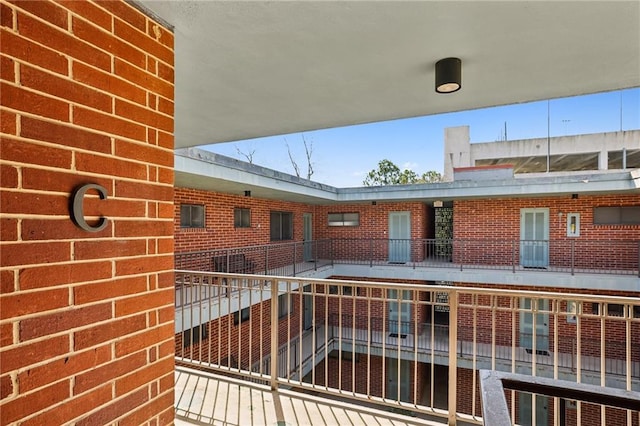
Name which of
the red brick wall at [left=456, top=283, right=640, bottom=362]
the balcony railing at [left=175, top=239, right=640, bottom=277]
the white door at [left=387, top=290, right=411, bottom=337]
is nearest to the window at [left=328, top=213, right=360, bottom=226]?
the balcony railing at [left=175, top=239, right=640, bottom=277]

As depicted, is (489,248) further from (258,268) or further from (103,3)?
(103,3)

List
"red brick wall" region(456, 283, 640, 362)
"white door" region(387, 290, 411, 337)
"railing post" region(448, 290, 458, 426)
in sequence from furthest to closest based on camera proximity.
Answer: "white door" region(387, 290, 411, 337)
"red brick wall" region(456, 283, 640, 362)
"railing post" region(448, 290, 458, 426)

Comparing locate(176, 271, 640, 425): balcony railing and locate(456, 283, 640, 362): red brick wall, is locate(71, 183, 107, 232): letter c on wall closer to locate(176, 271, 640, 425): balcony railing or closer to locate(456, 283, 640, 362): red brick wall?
locate(176, 271, 640, 425): balcony railing

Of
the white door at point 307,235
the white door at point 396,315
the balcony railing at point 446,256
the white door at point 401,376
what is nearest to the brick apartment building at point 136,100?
the balcony railing at point 446,256

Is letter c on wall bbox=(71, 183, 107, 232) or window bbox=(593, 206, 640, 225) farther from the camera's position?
window bbox=(593, 206, 640, 225)

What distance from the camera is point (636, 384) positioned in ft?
27.1

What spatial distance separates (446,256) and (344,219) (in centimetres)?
412

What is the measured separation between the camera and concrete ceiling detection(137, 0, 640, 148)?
1452mm

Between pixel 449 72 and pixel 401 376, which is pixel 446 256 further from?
pixel 449 72

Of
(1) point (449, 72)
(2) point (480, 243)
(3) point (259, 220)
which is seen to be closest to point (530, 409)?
(2) point (480, 243)

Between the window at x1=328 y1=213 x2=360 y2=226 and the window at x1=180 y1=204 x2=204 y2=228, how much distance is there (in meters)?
6.02

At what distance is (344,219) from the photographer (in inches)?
512

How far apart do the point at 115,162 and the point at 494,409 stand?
1.52 meters

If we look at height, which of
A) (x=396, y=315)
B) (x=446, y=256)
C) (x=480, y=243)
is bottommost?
(x=396, y=315)
